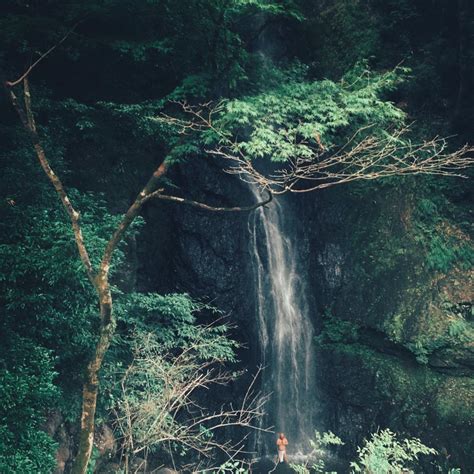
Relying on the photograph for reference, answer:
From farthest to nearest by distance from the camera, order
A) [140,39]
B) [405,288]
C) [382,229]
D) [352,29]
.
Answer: [352,29], [382,229], [405,288], [140,39]

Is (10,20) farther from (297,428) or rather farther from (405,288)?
(297,428)

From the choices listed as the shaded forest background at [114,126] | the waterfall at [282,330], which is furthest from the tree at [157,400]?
the waterfall at [282,330]

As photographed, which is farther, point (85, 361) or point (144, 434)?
point (85, 361)

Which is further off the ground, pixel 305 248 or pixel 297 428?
pixel 305 248

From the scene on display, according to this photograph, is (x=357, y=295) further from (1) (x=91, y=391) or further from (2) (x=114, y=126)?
(1) (x=91, y=391)

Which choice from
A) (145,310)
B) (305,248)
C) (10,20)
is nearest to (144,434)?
(145,310)

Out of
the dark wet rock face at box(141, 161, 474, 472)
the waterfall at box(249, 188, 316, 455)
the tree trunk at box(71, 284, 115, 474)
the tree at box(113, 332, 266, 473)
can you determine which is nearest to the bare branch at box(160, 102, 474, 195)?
the dark wet rock face at box(141, 161, 474, 472)

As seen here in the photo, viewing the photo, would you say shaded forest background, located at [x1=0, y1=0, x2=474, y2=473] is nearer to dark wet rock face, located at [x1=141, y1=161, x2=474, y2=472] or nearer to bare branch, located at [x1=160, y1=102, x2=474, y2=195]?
dark wet rock face, located at [x1=141, y1=161, x2=474, y2=472]

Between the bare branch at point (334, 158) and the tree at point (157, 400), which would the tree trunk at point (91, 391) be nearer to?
the tree at point (157, 400)

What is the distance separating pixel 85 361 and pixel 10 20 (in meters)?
6.65

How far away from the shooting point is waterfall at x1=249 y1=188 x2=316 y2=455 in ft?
44.6

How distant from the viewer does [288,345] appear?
553 inches

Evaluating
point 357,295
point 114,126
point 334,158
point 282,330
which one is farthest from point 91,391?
point 357,295

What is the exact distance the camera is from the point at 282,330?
14.1 m
